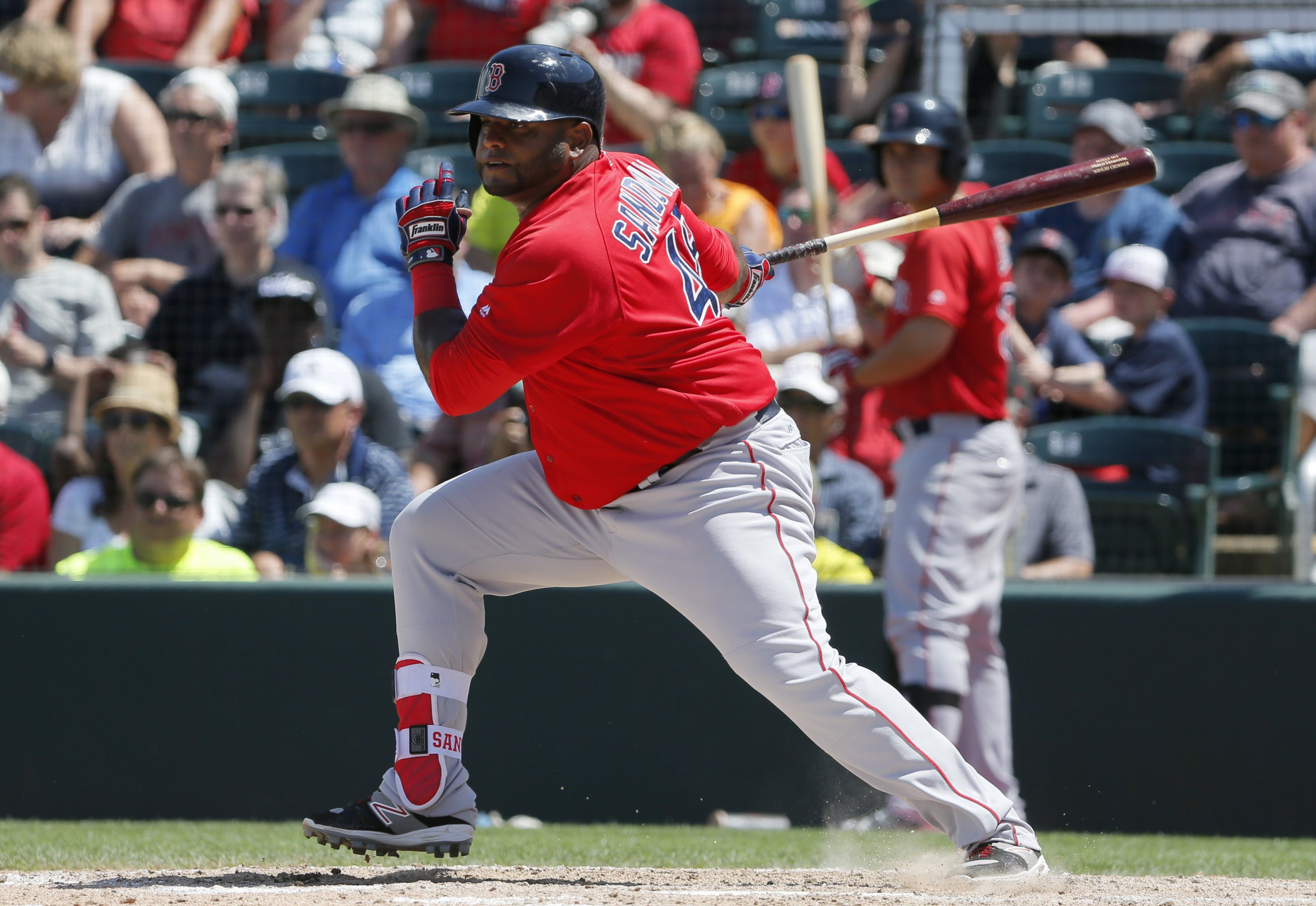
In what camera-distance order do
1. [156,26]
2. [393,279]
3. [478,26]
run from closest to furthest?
[393,279] → [478,26] → [156,26]

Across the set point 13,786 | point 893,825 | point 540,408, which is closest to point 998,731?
point 893,825

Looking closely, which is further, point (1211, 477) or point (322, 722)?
point (1211, 477)

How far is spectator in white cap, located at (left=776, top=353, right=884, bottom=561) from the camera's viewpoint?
545cm

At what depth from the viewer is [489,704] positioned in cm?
502

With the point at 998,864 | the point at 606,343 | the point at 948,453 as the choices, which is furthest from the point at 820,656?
the point at 948,453

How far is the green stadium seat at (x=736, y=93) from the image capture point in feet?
25.3

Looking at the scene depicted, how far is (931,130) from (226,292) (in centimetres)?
302

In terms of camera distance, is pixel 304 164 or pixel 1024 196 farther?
Answer: pixel 304 164

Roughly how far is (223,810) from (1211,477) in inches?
137

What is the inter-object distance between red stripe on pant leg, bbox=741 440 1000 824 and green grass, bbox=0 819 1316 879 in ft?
2.16

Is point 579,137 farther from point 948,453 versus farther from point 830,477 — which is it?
point 830,477

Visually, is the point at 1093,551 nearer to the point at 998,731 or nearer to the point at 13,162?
the point at 998,731

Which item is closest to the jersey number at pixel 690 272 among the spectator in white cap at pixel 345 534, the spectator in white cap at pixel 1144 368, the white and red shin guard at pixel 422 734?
the white and red shin guard at pixel 422 734

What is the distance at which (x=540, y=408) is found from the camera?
3.22 m
